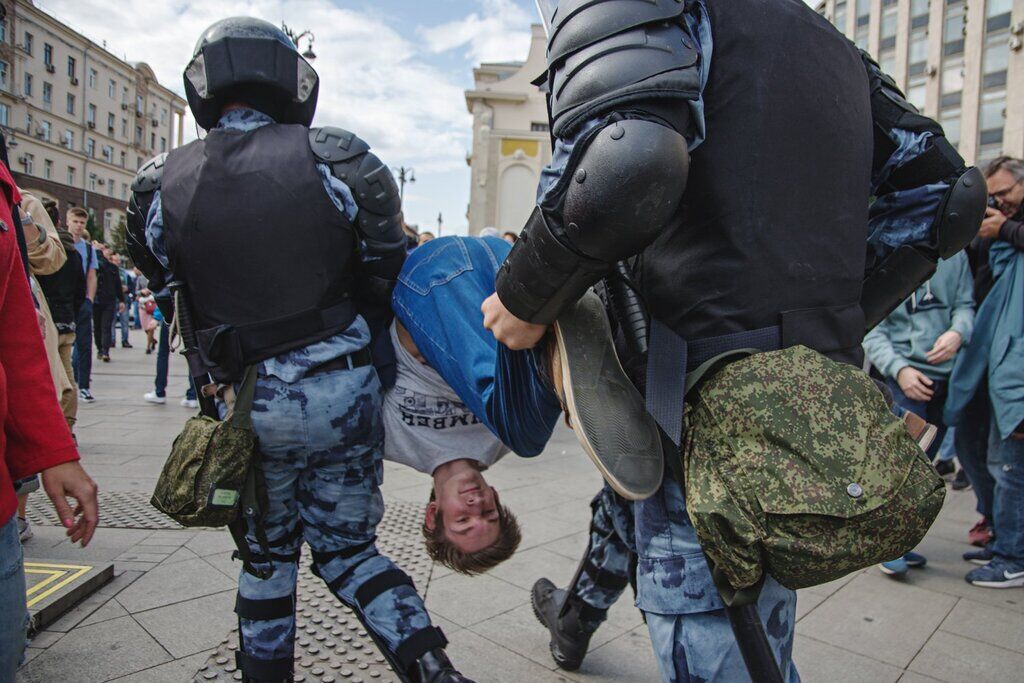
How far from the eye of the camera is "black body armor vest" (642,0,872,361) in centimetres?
124

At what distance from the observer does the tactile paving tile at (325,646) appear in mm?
2318

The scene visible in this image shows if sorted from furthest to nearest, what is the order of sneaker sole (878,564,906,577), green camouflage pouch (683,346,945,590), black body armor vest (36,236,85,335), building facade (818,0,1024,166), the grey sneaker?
building facade (818,0,1024,166) < black body armor vest (36,236,85,335) < sneaker sole (878,564,906,577) < the grey sneaker < green camouflage pouch (683,346,945,590)

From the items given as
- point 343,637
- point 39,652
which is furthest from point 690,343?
point 39,652

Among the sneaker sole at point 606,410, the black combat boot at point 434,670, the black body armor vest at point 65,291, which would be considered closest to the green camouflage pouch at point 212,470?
the black combat boot at point 434,670

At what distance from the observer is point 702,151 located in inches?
49.6

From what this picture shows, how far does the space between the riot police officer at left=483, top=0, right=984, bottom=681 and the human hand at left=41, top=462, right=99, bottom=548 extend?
98 cm

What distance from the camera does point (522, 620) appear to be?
2838 mm

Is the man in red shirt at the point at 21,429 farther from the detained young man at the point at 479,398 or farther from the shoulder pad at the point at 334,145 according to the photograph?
the detained young man at the point at 479,398

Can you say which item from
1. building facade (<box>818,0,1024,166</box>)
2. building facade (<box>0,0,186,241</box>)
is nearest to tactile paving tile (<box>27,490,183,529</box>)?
building facade (<box>818,0,1024,166</box>)

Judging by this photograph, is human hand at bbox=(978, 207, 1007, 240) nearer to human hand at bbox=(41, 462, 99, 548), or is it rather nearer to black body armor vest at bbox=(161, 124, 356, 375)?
black body armor vest at bbox=(161, 124, 356, 375)

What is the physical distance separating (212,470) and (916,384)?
3284 mm

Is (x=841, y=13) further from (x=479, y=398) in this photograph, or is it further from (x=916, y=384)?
(x=479, y=398)

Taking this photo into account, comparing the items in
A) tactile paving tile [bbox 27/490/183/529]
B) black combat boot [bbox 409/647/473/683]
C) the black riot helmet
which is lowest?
tactile paving tile [bbox 27/490/183/529]

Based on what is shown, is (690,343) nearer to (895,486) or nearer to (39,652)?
(895,486)
